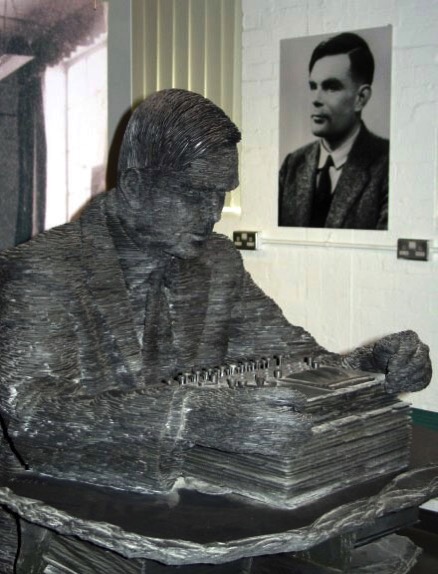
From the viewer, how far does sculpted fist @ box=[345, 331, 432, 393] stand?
6.63 ft

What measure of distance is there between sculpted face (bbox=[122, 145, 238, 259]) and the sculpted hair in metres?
0.02

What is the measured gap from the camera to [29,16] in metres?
3.28

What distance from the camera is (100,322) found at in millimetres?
1990

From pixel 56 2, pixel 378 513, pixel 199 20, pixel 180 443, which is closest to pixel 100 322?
pixel 180 443

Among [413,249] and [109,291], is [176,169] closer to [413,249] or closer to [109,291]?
[109,291]

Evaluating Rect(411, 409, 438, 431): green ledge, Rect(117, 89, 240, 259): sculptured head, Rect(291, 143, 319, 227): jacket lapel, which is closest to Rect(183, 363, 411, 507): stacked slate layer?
Rect(117, 89, 240, 259): sculptured head

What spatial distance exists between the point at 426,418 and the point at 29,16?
220cm

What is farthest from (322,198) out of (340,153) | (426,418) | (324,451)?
(324,451)

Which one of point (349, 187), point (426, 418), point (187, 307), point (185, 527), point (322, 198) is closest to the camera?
point (185, 527)

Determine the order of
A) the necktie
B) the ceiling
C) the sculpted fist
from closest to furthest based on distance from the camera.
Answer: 1. the sculpted fist
2. the ceiling
3. the necktie

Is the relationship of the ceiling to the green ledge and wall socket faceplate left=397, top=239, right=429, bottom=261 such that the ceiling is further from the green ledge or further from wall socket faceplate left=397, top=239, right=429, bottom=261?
the green ledge

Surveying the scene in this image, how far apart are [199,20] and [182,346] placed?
3.13 m

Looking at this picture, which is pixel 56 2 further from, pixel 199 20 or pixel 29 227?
pixel 199 20

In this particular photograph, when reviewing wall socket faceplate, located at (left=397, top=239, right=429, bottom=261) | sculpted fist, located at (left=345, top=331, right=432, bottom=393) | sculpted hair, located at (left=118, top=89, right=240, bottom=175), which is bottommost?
sculpted fist, located at (left=345, top=331, right=432, bottom=393)
